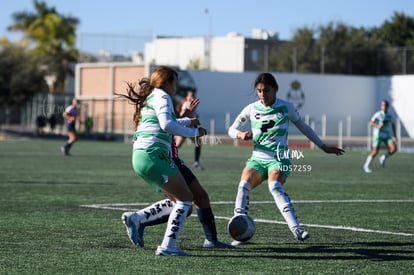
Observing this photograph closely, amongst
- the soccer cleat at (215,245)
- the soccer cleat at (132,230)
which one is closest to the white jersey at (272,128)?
the soccer cleat at (215,245)

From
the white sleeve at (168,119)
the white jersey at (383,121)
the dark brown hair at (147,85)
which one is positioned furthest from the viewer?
the white jersey at (383,121)

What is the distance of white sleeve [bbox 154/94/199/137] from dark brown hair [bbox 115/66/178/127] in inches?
8.8

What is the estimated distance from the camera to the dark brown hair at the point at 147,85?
1015cm

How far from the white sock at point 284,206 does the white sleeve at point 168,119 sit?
1.62 metres

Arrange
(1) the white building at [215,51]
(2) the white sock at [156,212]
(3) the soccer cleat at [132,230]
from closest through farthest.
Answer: (3) the soccer cleat at [132,230] < (2) the white sock at [156,212] < (1) the white building at [215,51]

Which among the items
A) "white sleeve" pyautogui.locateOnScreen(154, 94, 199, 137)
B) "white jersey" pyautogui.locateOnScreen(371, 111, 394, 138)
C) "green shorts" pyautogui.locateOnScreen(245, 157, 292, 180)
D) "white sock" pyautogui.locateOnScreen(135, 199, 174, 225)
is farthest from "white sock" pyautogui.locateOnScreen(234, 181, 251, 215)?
"white jersey" pyautogui.locateOnScreen(371, 111, 394, 138)

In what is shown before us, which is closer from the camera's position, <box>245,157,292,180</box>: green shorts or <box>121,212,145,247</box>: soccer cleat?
<box>121,212,145,247</box>: soccer cleat

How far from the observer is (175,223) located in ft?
33.1

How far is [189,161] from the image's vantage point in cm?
3341

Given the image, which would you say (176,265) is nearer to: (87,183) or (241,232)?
(241,232)

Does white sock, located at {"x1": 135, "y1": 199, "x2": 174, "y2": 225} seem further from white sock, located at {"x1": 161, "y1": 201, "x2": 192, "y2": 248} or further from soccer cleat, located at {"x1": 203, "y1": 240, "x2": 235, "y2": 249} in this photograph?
white sock, located at {"x1": 161, "y1": 201, "x2": 192, "y2": 248}

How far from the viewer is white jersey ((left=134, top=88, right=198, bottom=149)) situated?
32.2 feet

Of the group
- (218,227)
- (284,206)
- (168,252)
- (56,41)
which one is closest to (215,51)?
(56,41)

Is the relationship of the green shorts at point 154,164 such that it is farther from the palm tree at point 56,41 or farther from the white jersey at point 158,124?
the palm tree at point 56,41
